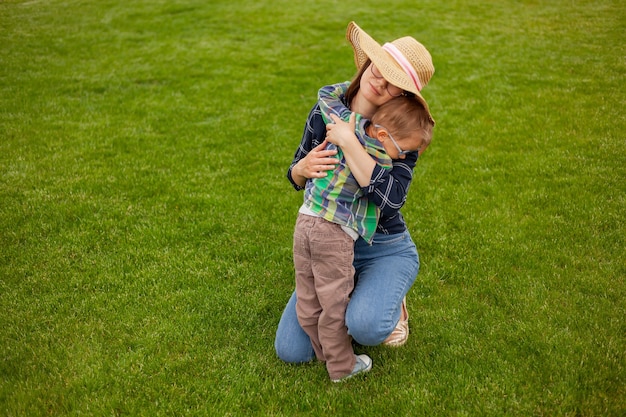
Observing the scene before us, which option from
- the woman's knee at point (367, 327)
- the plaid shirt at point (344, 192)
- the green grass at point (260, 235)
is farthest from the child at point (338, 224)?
the green grass at point (260, 235)

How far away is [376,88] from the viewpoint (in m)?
3.59

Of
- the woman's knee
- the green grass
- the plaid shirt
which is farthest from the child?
the green grass

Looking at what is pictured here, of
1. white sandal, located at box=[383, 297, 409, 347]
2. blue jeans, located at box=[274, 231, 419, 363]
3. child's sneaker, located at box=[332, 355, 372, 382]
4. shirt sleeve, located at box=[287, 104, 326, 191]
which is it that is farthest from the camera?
white sandal, located at box=[383, 297, 409, 347]

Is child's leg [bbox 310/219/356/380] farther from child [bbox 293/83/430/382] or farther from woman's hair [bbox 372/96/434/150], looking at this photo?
woman's hair [bbox 372/96/434/150]

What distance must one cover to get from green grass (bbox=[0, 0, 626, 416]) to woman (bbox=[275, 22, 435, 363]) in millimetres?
451

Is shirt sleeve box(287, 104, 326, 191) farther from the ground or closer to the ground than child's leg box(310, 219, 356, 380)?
farther from the ground

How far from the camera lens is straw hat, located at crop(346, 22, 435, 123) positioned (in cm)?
344

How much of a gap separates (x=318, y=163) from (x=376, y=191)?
0.45m

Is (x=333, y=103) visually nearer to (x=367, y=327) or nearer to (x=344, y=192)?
(x=344, y=192)

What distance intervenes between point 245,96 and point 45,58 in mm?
5194

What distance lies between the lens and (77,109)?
940 centimetres

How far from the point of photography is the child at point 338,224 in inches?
140

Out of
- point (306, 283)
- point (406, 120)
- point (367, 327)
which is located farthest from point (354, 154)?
point (367, 327)

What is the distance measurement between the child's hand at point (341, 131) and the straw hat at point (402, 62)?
0.36 m
